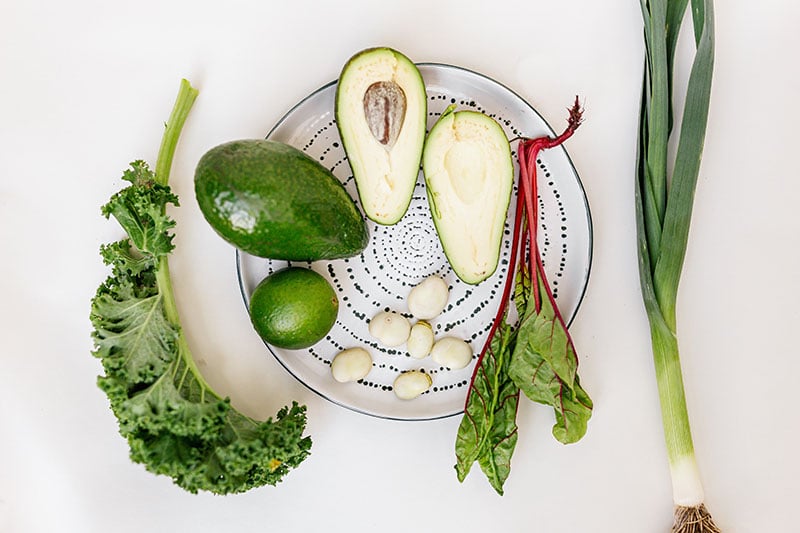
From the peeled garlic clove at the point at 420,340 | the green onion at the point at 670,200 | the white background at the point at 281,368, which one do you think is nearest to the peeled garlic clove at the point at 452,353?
the peeled garlic clove at the point at 420,340

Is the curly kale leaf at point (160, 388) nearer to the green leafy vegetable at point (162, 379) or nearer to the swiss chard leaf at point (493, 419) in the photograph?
the green leafy vegetable at point (162, 379)

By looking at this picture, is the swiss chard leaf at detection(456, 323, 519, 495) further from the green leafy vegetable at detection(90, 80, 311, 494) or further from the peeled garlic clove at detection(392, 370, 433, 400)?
the green leafy vegetable at detection(90, 80, 311, 494)

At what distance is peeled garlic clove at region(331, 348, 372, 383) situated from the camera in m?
0.96

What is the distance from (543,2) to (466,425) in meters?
0.63

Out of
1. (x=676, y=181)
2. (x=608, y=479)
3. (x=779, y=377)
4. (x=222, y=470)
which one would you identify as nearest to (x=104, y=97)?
(x=222, y=470)

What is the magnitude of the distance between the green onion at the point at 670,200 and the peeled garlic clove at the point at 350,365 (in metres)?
0.41

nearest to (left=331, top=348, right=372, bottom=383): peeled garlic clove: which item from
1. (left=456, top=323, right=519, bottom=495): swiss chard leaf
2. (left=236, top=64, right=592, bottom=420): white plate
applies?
(left=236, top=64, right=592, bottom=420): white plate

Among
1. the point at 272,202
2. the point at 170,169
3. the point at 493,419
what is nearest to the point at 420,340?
the point at 493,419

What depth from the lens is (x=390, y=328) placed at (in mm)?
A: 965

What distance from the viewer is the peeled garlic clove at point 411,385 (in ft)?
3.18

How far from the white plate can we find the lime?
6 centimetres

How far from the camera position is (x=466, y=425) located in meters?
0.94

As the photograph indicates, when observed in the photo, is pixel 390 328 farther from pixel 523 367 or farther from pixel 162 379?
pixel 162 379

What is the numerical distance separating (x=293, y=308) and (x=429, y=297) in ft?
0.65
